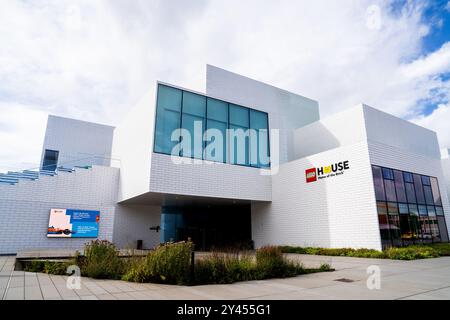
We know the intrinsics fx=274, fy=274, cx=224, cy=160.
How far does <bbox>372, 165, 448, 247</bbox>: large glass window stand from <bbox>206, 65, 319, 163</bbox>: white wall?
7099 millimetres

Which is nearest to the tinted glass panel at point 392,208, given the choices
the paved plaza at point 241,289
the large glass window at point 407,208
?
the large glass window at point 407,208

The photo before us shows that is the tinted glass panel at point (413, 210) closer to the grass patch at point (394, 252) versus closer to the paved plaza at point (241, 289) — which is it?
the grass patch at point (394, 252)

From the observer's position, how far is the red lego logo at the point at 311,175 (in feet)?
54.1

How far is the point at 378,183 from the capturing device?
14023 millimetres

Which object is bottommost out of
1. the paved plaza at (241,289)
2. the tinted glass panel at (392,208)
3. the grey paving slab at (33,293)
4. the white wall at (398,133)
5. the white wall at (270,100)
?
the paved plaza at (241,289)

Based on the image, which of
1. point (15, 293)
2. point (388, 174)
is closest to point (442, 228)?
point (388, 174)

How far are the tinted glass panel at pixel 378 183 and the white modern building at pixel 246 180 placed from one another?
0.19 ft

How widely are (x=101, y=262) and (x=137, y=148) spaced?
428 inches

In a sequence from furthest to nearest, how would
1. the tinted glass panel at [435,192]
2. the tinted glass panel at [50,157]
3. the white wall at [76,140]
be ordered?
the white wall at [76,140] → the tinted glass panel at [50,157] → the tinted glass panel at [435,192]

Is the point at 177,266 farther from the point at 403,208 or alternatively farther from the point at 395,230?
the point at 403,208

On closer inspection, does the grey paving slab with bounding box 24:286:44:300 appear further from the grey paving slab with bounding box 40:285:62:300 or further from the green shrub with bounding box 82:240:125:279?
the green shrub with bounding box 82:240:125:279
